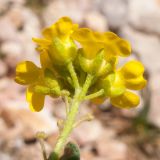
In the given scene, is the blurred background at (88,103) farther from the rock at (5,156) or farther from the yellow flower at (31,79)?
the yellow flower at (31,79)

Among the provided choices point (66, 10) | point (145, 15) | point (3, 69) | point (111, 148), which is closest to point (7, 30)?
point (3, 69)

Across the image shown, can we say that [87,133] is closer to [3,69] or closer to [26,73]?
[3,69]

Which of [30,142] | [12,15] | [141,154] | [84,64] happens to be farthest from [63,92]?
[12,15]

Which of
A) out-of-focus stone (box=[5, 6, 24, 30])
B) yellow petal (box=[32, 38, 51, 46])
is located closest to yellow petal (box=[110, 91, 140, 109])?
yellow petal (box=[32, 38, 51, 46])

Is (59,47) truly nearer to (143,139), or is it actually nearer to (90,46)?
(90,46)

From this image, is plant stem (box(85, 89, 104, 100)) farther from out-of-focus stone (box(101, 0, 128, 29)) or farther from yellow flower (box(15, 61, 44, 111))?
out-of-focus stone (box(101, 0, 128, 29))
